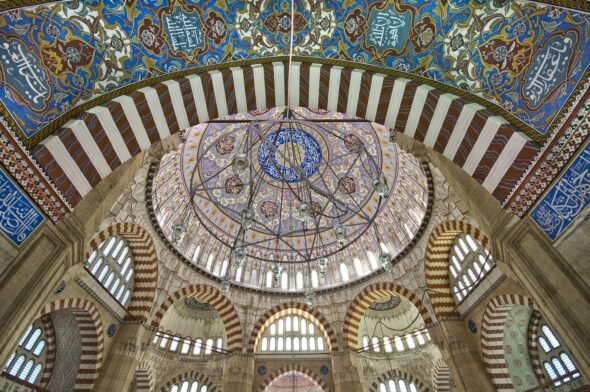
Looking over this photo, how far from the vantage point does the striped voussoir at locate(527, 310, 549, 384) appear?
10.0 meters

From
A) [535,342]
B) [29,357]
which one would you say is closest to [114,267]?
[29,357]

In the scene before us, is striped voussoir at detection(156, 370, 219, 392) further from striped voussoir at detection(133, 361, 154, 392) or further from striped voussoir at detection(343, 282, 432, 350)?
striped voussoir at detection(343, 282, 432, 350)

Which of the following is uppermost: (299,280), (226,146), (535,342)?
(226,146)

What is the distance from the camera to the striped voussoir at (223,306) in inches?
490

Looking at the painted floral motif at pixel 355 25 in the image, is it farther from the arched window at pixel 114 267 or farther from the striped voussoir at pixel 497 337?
the arched window at pixel 114 267

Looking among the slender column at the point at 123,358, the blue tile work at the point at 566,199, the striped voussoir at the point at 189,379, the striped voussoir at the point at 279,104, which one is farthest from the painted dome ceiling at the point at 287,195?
the blue tile work at the point at 566,199

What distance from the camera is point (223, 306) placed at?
13.3 meters

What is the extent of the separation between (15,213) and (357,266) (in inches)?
508

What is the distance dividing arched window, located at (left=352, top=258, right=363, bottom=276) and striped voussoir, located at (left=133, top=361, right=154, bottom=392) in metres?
10.3

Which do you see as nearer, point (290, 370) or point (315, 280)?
point (290, 370)

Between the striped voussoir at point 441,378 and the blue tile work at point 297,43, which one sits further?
the striped voussoir at point 441,378

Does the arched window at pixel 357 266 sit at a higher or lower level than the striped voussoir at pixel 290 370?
higher

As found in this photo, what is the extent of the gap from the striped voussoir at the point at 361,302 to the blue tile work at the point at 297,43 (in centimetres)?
964

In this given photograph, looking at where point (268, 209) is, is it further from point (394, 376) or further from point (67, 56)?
point (67, 56)
